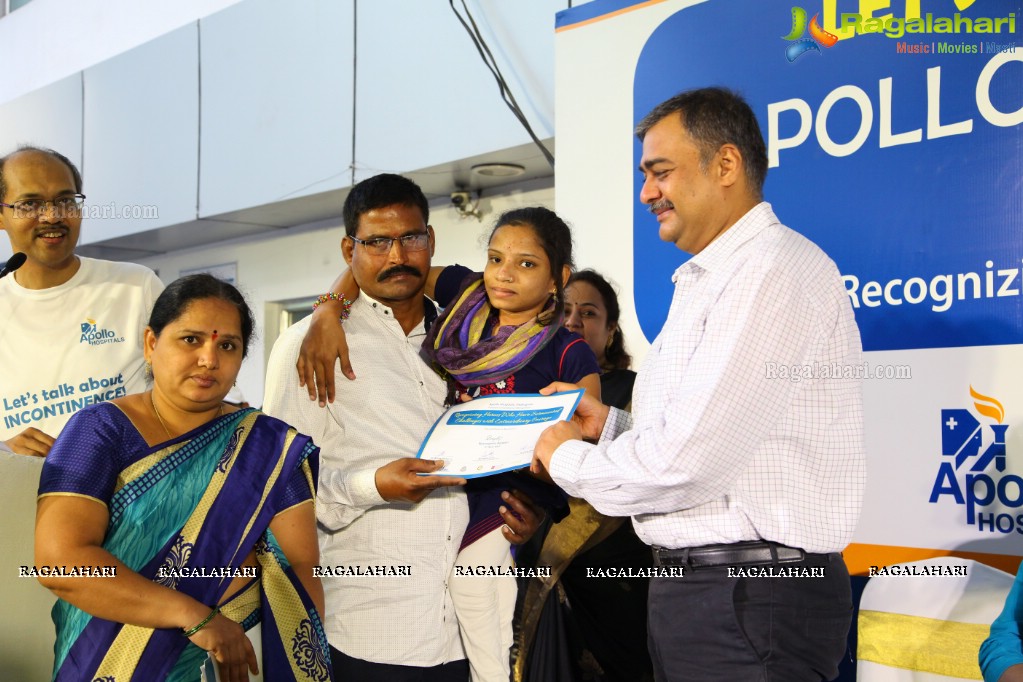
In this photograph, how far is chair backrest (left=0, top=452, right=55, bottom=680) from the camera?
218 centimetres

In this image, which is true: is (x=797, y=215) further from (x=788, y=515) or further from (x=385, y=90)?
(x=385, y=90)

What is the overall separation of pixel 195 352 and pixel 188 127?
4.73 m

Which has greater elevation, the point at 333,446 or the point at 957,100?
the point at 957,100

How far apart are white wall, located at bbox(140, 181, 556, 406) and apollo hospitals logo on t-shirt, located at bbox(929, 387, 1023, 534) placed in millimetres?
3021

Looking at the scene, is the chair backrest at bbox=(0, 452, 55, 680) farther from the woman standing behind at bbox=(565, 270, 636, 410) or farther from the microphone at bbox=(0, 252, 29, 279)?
the woman standing behind at bbox=(565, 270, 636, 410)

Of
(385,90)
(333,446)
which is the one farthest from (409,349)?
(385,90)

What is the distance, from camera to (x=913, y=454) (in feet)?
9.50

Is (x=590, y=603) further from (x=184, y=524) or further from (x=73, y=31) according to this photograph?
(x=73, y=31)

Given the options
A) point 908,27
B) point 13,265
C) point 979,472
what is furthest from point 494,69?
point 979,472

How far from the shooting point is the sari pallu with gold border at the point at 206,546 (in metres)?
1.99

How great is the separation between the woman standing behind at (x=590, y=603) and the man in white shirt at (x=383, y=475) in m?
0.51

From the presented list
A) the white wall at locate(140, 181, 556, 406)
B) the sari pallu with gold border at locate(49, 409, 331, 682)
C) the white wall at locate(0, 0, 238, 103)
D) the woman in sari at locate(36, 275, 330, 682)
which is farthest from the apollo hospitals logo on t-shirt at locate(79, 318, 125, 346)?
the white wall at locate(0, 0, 238, 103)

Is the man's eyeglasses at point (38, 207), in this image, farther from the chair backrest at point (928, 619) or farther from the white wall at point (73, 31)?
the white wall at point (73, 31)

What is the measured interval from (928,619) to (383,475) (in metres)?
1.64
